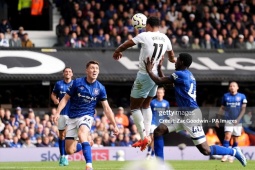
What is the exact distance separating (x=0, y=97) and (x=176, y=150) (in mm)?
6810

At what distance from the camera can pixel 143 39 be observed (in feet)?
58.3

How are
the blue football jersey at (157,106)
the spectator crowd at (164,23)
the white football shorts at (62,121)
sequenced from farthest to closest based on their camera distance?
the spectator crowd at (164,23) < the blue football jersey at (157,106) < the white football shorts at (62,121)

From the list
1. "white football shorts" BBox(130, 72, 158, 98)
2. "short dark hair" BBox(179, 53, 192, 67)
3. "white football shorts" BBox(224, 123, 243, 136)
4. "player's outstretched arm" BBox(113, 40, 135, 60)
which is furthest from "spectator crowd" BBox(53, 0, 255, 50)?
"short dark hair" BBox(179, 53, 192, 67)

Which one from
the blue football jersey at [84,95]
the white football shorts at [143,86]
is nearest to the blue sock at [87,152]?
the blue football jersey at [84,95]

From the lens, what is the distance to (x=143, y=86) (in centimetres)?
1791

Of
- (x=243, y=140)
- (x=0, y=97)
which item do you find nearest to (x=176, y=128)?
(x=243, y=140)

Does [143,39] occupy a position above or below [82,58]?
above

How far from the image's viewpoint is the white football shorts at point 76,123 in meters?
17.8

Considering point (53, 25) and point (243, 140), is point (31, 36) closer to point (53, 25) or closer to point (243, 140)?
point (53, 25)

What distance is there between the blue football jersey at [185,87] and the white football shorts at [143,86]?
113cm

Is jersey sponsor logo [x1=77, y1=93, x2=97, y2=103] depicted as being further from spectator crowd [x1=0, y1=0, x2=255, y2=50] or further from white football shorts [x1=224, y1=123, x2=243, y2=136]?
spectator crowd [x1=0, y1=0, x2=255, y2=50]

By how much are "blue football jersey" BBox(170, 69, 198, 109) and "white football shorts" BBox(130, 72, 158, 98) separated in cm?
113

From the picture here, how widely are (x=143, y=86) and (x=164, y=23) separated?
15410 mm

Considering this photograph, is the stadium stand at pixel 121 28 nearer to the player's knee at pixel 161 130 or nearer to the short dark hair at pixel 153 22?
the short dark hair at pixel 153 22
